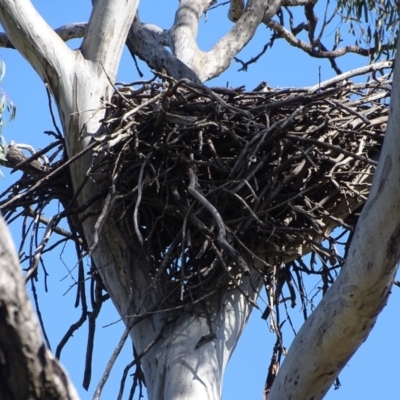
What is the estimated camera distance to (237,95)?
176 inches

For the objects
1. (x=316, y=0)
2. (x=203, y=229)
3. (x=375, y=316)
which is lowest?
(x=375, y=316)

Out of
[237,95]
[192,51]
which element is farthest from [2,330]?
[192,51]

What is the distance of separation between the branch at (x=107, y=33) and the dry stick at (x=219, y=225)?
2.85 ft

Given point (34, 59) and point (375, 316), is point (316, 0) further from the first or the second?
point (375, 316)

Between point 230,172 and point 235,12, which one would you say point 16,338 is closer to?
point 230,172

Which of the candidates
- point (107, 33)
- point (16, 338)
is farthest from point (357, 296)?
Result: point (107, 33)

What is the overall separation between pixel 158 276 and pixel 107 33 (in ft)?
4.65

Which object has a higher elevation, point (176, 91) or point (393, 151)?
point (176, 91)

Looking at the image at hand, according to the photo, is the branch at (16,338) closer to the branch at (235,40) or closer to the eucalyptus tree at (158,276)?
the eucalyptus tree at (158,276)

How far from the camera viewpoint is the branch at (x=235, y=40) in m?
6.79

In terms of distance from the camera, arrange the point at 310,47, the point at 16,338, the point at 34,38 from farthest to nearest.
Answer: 1. the point at 310,47
2. the point at 34,38
3. the point at 16,338

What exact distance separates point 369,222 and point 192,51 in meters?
3.79

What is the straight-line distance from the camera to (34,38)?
4.59 metres

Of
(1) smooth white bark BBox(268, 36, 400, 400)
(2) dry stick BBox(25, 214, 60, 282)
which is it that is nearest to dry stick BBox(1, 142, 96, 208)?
(2) dry stick BBox(25, 214, 60, 282)
